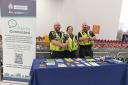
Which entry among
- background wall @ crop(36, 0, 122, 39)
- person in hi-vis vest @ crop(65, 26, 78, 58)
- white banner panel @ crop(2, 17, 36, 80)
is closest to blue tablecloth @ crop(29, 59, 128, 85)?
white banner panel @ crop(2, 17, 36, 80)

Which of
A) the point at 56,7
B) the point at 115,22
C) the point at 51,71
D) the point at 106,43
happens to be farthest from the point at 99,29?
the point at 51,71

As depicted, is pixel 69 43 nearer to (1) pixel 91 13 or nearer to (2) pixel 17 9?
(2) pixel 17 9

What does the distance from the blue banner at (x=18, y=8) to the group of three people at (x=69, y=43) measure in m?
0.56

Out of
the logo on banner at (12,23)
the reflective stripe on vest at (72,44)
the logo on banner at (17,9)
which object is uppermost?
the logo on banner at (17,9)

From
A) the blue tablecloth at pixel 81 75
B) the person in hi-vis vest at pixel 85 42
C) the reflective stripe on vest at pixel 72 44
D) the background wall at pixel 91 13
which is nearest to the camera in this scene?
the blue tablecloth at pixel 81 75

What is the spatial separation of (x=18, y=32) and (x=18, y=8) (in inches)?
17.3

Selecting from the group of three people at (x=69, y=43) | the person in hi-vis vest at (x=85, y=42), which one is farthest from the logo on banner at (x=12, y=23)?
the person in hi-vis vest at (x=85, y=42)

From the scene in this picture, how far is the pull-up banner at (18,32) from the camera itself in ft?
12.8

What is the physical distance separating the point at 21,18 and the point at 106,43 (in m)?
2.23

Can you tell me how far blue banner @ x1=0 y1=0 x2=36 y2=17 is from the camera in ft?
12.7

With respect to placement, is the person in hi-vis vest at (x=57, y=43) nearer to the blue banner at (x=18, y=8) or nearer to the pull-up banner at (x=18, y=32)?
the pull-up banner at (x=18, y=32)

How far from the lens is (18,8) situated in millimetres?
3889

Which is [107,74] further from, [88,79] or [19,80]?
[19,80]

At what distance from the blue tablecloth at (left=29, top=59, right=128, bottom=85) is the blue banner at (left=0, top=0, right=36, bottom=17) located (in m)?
1.01
